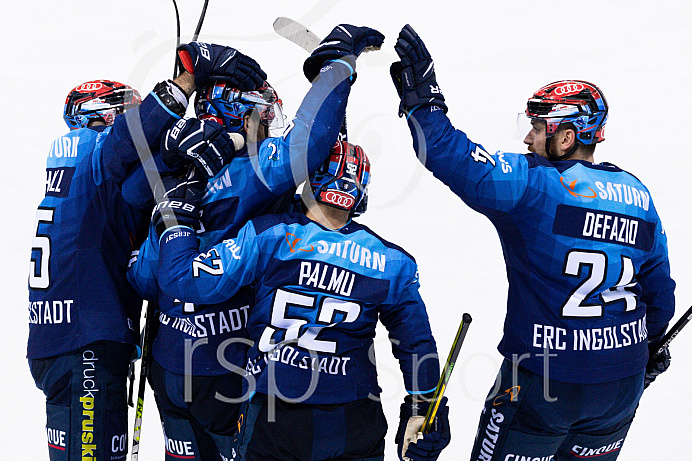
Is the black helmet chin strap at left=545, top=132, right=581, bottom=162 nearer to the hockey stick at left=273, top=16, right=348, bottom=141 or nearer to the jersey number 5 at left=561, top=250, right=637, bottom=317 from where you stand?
the jersey number 5 at left=561, top=250, right=637, bottom=317

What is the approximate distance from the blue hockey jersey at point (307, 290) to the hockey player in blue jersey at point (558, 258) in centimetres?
44

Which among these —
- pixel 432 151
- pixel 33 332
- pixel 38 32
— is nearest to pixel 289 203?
pixel 432 151

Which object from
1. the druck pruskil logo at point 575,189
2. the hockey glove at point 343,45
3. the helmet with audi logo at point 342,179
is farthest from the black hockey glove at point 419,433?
the hockey glove at point 343,45

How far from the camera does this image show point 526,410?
3.04 meters

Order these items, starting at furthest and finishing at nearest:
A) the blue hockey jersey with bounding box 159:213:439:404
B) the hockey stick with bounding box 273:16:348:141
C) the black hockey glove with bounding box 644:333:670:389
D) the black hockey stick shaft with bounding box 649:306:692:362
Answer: the black hockey glove with bounding box 644:333:670:389
the black hockey stick shaft with bounding box 649:306:692:362
the hockey stick with bounding box 273:16:348:141
the blue hockey jersey with bounding box 159:213:439:404

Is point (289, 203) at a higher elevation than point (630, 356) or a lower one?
higher

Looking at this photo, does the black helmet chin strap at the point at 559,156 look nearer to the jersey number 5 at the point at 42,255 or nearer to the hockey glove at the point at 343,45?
the hockey glove at the point at 343,45

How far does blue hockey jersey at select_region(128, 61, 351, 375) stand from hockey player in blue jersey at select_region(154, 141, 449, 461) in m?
0.10

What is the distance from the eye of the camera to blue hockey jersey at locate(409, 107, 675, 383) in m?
2.80

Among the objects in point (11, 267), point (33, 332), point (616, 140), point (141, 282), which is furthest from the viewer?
point (616, 140)

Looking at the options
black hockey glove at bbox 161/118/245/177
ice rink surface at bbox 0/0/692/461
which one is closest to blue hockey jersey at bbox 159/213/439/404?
black hockey glove at bbox 161/118/245/177

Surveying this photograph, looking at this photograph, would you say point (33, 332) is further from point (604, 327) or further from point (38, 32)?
point (38, 32)

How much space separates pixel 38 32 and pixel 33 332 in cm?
420

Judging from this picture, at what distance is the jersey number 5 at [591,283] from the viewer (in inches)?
115
